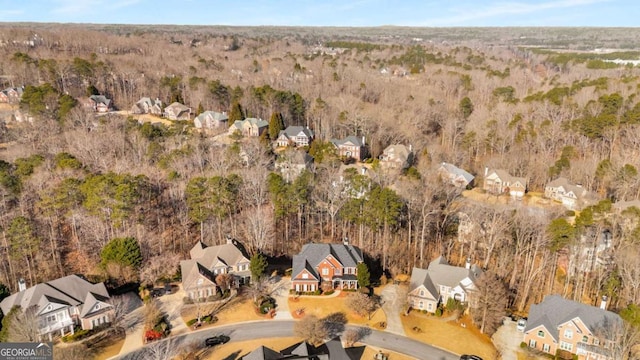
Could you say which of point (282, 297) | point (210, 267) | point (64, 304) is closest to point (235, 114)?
point (210, 267)

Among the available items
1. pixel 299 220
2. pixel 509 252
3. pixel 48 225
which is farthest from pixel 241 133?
→ pixel 509 252

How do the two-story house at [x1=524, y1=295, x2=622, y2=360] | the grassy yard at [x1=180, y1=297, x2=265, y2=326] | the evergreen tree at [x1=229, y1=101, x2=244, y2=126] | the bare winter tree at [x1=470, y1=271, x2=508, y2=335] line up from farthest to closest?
the evergreen tree at [x1=229, y1=101, x2=244, y2=126] < the grassy yard at [x1=180, y1=297, x2=265, y2=326] < the bare winter tree at [x1=470, y1=271, x2=508, y2=335] < the two-story house at [x1=524, y1=295, x2=622, y2=360]

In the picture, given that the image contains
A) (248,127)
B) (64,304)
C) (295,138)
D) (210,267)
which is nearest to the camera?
(64,304)

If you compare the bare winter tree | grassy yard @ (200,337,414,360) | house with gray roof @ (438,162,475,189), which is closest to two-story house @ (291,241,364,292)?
grassy yard @ (200,337,414,360)

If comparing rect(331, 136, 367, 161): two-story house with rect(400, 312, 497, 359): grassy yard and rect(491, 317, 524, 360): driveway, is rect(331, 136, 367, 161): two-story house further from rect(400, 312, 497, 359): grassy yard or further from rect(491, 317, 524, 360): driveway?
rect(491, 317, 524, 360): driveway

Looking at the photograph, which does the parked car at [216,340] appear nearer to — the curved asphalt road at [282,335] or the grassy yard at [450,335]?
the curved asphalt road at [282,335]

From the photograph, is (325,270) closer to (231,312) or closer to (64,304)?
(231,312)

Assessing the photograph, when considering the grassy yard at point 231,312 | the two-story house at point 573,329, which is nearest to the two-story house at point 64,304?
the grassy yard at point 231,312
